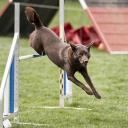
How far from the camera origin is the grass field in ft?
23.9

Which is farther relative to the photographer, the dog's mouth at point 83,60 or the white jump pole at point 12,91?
the white jump pole at point 12,91

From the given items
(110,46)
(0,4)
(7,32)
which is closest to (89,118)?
(110,46)

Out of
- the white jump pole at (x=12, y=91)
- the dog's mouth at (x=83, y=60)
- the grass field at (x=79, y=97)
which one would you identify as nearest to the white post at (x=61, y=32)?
the grass field at (x=79, y=97)

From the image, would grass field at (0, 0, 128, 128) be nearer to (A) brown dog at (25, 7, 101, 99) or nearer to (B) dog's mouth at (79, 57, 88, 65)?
(A) brown dog at (25, 7, 101, 99)

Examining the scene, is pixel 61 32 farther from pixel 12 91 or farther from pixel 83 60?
pixel 83 60

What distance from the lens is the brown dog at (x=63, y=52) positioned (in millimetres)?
6037

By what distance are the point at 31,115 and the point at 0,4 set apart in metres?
22.9

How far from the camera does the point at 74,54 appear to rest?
20.0ft

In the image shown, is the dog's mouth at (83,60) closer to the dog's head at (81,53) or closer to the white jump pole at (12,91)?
the dog's head at (81,53)

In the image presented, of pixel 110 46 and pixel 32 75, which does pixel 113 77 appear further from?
pixel 110 46

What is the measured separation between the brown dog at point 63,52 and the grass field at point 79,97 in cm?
81

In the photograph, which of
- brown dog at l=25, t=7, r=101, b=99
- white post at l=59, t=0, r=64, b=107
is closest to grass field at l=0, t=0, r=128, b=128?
white post at l=59, t=0, r=64, b=107

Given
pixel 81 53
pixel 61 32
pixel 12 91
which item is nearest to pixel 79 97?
pixel 61 32

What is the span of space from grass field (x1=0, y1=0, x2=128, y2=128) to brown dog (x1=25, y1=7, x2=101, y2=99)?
0.81m
